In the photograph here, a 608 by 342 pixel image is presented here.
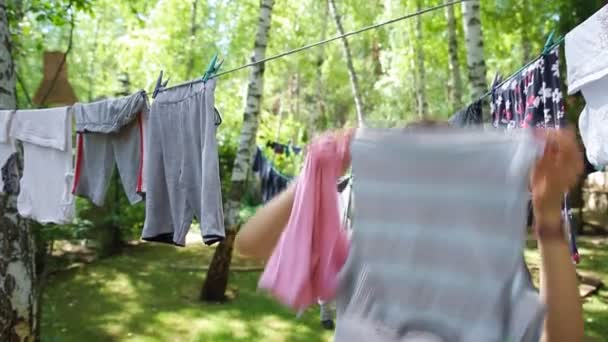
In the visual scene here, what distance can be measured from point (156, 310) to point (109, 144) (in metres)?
3.19

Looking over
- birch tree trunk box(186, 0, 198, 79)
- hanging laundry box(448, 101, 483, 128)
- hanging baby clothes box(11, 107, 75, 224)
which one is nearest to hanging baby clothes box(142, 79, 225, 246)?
hanging baby clothes box(11, 107, 75, 224)

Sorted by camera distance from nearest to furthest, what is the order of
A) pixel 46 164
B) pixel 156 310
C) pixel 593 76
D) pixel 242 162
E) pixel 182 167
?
pixel 593 76
pixel 182 167
pixel 46 164
pixel 242 162
pixel 156 310

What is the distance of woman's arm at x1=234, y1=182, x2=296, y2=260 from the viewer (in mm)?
1171

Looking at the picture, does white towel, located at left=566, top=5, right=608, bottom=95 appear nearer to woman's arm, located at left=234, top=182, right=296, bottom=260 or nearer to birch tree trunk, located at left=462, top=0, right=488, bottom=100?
woman's arm, located at left=234, top=182, right=296, bottom=260

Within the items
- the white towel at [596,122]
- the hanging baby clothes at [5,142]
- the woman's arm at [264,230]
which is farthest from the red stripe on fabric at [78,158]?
the white towel at [596,122]

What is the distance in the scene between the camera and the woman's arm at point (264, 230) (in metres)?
1.17

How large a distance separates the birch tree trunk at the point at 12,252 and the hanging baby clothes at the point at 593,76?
342 cm

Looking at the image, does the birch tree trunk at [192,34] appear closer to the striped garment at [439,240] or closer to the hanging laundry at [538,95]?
the hanging laundry at [538,95]

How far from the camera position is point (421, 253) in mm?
1037

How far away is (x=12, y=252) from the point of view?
12.2ft

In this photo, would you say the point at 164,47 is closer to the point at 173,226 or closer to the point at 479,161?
the point at 173,226

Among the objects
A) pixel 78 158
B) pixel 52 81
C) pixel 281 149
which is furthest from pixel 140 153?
pixel 281 149

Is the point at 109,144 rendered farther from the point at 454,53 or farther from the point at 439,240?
the point at 454,53

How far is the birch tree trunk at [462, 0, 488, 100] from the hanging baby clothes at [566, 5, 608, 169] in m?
2.91
